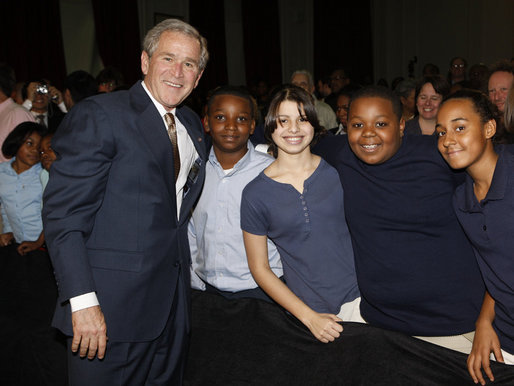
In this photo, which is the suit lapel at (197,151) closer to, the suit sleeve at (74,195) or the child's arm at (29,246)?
the suit sleeve at (74,195)

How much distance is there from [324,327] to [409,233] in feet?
1.61

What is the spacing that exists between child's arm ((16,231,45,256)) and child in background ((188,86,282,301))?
4.20 ft

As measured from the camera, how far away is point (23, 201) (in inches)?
121

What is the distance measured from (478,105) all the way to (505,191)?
320mm

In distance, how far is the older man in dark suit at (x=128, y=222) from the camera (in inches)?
55.6

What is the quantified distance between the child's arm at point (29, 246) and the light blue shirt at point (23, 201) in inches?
3.3

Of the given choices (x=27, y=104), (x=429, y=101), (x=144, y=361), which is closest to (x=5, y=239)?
(x=27, y=104)

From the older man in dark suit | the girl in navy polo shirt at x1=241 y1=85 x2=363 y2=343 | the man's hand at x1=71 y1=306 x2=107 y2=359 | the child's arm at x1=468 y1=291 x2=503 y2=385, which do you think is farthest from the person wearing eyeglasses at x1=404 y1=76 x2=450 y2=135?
the man's hand at x1=71 y1=306 x2=107 y2=359

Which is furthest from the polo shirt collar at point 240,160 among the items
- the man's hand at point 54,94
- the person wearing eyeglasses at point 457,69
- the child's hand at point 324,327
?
the person wearing eyeglasses at point 457,69

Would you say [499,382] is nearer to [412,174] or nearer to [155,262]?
[412,174]

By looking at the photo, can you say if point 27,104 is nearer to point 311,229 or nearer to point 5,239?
point 5,239

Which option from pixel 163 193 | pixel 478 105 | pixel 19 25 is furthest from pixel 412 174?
pixel 19 25

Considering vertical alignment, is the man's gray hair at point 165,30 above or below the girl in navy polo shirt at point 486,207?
above

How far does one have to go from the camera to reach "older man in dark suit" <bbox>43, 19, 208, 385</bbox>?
1.41 metres
